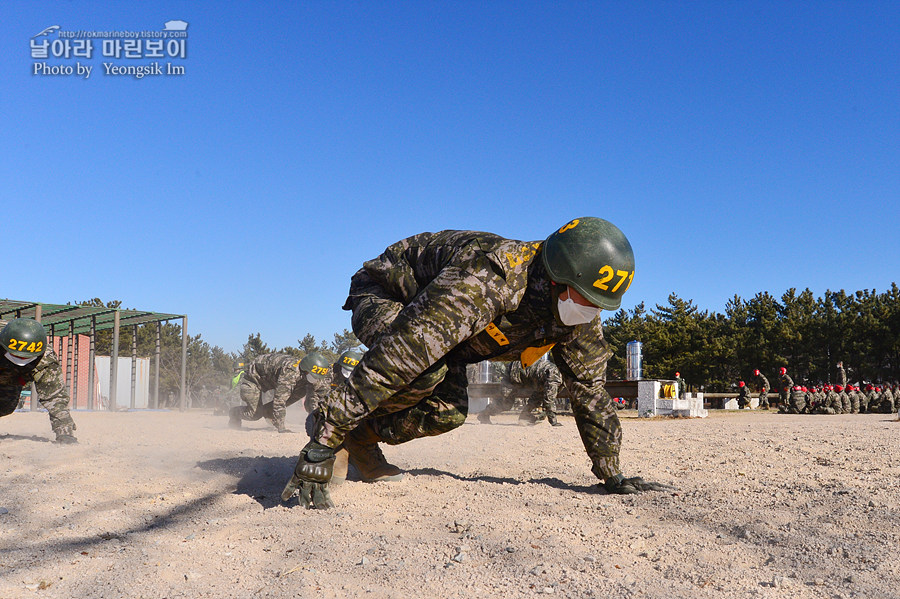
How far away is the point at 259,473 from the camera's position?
17.2 feet

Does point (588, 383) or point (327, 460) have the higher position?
point (588, 383)

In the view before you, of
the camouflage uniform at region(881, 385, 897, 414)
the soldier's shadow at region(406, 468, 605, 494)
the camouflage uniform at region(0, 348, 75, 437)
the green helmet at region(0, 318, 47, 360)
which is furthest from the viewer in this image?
the camouflage uniform at region(881, 385, 897, 414)

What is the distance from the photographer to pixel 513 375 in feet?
49.9

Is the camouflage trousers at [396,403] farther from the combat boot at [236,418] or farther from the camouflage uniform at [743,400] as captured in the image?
the camouflage uniform at [743,400]

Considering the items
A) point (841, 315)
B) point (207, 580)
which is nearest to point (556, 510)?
point (207, 580)

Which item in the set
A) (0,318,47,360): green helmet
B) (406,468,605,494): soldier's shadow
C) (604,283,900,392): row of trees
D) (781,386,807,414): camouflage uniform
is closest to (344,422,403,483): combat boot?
(406,468,605,494): soldier's shadow

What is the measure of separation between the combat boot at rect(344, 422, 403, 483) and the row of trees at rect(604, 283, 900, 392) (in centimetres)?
3496

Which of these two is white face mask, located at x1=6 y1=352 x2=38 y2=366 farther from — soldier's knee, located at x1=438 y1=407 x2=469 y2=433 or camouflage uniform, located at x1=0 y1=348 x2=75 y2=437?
soldier's knee, located at x1=438 y1=407 x2=469 y2=433

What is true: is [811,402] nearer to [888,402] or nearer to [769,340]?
[888,402]

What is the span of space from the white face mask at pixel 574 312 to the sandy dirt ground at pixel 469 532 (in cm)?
107

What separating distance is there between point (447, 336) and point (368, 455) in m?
1.51

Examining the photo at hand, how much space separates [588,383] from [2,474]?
4.92 m

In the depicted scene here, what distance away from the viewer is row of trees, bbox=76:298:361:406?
139 ft

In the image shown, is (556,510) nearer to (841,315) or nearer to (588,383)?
(588,383)
